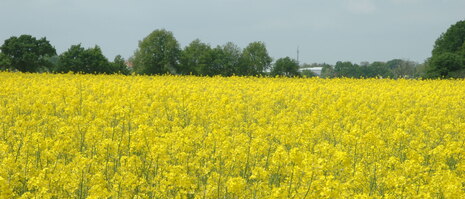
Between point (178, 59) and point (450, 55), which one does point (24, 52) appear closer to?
point (178, 59)

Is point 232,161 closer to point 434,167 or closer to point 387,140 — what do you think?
point 434,167

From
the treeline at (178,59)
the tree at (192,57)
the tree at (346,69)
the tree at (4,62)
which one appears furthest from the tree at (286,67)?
the tree at (346,69)

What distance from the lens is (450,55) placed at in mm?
52531

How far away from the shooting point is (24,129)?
948 cm

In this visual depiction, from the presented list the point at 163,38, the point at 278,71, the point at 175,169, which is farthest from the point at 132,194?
the point at 163,38

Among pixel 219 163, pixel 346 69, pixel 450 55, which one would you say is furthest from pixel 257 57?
pixel 219 163

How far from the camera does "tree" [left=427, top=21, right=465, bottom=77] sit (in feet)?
168

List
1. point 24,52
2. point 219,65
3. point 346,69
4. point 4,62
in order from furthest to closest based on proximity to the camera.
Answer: point 346,69 < point 219,65 < point 24,52 < point 4,62

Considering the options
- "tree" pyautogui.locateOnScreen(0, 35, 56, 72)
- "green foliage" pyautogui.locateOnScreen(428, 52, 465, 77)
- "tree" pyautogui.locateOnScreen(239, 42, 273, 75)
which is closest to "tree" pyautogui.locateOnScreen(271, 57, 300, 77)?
"tree" pyautogui.locateOnScreen(239, 42, 273, 75)

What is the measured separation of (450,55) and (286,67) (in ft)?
71.3

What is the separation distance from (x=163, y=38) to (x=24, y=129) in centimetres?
6488

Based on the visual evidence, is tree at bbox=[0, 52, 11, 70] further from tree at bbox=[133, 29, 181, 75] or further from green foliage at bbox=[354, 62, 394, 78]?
green foliage at bbox=[354, 62, 394, 78]

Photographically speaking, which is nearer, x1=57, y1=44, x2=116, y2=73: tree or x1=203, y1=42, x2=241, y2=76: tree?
x1=57, y1=44, x2=116, y2=73: tree

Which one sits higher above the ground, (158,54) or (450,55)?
(158,54)
